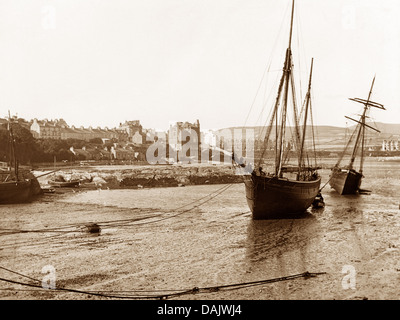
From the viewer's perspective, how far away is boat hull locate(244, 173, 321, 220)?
24.4m

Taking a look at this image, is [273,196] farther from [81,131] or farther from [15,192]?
[81,131]

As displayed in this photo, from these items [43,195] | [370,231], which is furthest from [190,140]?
[370,231]

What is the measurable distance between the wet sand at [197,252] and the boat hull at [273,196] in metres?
1.00

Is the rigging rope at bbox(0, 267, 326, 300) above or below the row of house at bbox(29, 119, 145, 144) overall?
below

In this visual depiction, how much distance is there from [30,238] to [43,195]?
2281 centimetres

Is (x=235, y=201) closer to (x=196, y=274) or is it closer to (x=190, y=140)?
(x=196, y=274)

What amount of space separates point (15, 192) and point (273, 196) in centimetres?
2382

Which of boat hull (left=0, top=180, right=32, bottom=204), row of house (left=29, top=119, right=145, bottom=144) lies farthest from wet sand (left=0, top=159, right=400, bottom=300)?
row of house (left=29, top=119, right=145, bottom=144)

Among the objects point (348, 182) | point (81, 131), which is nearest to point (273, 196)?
point (348, 182)

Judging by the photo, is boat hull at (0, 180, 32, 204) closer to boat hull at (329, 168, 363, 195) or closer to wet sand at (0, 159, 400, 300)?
wet sand at (0, 159, 400, 300)

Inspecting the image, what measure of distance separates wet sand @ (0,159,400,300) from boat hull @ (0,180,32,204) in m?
5.02

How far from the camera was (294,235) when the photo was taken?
2050cm
